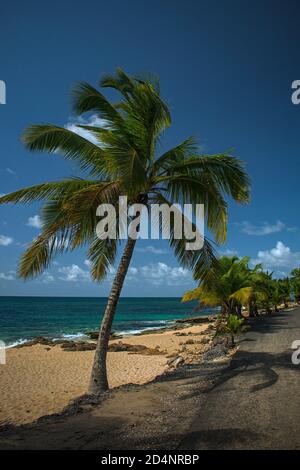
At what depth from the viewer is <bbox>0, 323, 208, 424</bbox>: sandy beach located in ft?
33.6

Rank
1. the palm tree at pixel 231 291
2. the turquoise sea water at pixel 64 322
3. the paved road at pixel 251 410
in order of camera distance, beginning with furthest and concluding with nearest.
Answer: the turquoise sea water at pixel 64 322 < the palm tree at pixel 231 291 < the paved road at pixel 251 410

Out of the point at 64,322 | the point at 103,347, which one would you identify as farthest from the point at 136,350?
the point at 64,322

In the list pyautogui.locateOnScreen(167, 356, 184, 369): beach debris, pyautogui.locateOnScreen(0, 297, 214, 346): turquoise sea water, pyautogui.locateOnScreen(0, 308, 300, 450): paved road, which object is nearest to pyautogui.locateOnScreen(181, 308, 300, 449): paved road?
pyautogui.locateOnScreen(0, 308, 300, 450): paved road

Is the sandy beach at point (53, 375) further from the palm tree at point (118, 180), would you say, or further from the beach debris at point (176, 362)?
the palm tree at point (118, 180)

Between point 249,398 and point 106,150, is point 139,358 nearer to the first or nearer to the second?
point 249,398

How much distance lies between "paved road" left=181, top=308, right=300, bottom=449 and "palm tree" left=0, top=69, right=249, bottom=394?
2.93m

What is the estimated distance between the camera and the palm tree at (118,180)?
26.5ft

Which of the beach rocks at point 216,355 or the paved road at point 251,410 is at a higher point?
the paved road at point 251,410

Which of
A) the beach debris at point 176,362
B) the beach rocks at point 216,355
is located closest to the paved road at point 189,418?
the beach rocks at point 216,355

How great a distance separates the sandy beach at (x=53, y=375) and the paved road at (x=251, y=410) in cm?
520

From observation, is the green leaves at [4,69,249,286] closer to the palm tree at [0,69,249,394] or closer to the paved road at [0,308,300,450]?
the palm tree at [0,69,249,394]

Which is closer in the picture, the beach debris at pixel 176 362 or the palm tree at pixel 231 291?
the beach debris at pixel 176 362

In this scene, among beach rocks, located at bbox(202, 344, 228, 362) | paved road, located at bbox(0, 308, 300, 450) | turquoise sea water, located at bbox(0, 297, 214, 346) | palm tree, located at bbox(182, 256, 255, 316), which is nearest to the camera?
paved road, located at bbox(0, 308, 300, 450)
